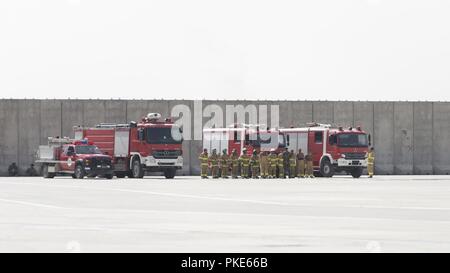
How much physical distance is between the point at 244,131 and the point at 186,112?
6079mm

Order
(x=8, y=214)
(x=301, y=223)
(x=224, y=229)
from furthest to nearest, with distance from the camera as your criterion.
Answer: (x=8, y=214) → (x=301, y=223) → (x=224, y=229)

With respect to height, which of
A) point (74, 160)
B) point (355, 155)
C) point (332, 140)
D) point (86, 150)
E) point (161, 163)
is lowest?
point (161, 163)

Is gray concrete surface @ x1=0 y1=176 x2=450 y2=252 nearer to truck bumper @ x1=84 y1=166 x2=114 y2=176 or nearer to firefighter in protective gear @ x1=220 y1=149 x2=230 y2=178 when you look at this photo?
truck bumper @ x1=84 y1=166 x2=114 y2=176

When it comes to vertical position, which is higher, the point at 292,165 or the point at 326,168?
the point at 292,165

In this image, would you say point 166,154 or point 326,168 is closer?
point 166,154

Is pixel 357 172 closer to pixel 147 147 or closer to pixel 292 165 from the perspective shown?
pixel 292 165

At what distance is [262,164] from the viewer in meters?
58.9

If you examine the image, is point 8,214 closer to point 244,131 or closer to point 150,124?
point 150,124

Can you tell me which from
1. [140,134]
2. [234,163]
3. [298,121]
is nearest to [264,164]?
[234,163]

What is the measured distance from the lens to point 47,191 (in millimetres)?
38812

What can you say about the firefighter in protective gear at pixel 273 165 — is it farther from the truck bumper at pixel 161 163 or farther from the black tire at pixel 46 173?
the black tire at pixel 46 173

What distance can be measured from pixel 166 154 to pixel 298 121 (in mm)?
14513

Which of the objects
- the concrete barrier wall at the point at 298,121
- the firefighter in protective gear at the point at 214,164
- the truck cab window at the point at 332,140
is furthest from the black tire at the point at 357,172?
the concrete barrier wall at the point at 298,121
